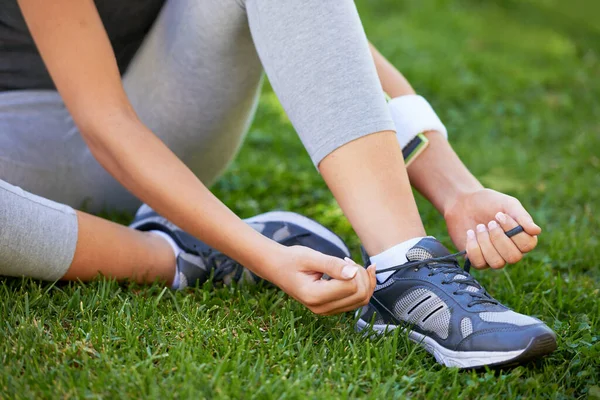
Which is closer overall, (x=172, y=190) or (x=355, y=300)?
(x=355, y=300)

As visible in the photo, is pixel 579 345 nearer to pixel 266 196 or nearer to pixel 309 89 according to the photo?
pixel 309 89

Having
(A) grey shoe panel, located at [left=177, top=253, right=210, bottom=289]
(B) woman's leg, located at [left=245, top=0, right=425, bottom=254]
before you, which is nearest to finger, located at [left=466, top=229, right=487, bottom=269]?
(B) woman's leg, located at [left=245, top=0, right=425, bottom=254]

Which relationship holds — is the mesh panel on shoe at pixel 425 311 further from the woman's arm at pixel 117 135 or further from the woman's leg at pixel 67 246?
the woman's leg at pixel 67 246

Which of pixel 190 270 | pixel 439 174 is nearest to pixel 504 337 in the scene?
pixel 439 174

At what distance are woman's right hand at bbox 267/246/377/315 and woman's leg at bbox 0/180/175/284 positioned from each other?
0.48 m

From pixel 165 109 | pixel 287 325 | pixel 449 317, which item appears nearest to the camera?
pixel 449 317

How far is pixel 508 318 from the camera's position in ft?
4.48

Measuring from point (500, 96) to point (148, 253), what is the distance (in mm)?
2914

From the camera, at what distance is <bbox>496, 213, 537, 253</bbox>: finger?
142 centimetres

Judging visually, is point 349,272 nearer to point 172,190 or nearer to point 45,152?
point 172,190

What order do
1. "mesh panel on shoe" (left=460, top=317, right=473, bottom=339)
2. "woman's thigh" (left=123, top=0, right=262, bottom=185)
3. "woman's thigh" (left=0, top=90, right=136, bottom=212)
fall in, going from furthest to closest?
1. "woman's thigh" (left=0, top=90, right=136, bottom=212)
2. "woman's thigh" (left=123, top=0, right=262, bottom=185)
3. "mesh panel on shoe" (left=460, top=317, right=473, bottom=339)

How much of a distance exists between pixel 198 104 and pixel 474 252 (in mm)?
813

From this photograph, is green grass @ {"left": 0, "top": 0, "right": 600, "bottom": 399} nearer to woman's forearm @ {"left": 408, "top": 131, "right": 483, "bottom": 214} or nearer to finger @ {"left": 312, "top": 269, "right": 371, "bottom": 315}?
finger @ {"left": 312, "top": 269, "right": 371, "bottom": 315}

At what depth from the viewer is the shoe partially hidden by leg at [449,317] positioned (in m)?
1.33
